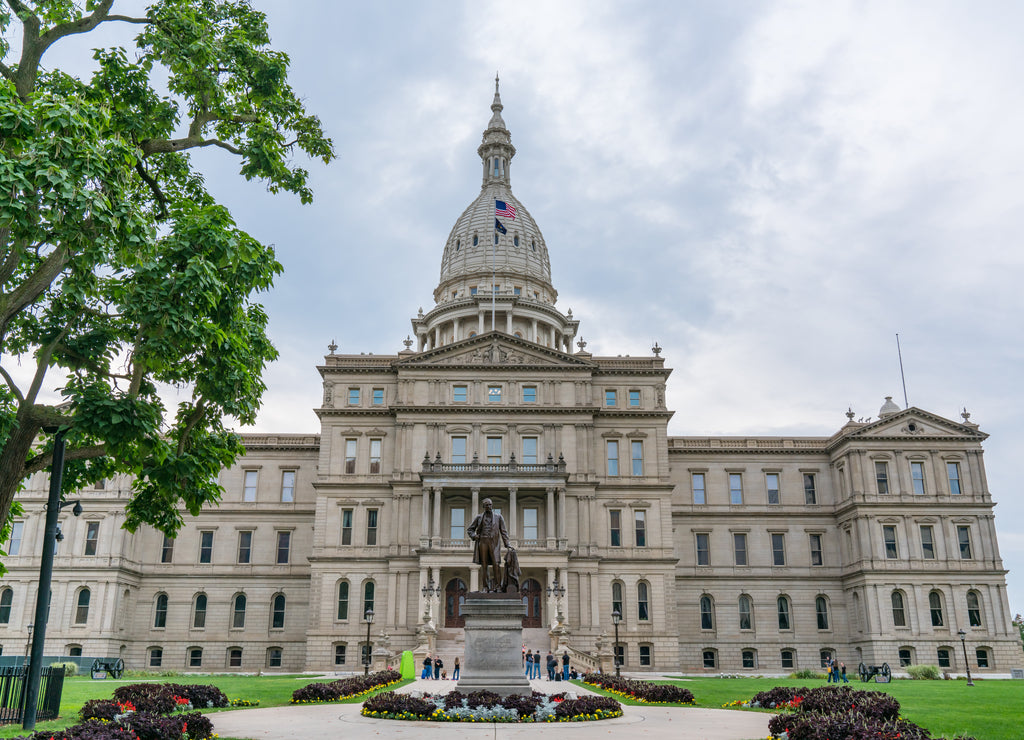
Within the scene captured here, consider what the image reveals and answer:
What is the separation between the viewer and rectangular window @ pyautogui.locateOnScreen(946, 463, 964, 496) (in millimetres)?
62875

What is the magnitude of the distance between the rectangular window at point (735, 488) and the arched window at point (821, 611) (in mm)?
9398

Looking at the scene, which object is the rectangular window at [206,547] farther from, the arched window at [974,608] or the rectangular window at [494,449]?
the arched window at [974,608]

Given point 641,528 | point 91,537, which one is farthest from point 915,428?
point 91,537

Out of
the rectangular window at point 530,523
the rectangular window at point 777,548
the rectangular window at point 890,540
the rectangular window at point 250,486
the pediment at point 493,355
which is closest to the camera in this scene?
the rectangular window at point 530,523

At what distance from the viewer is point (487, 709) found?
1923 cm

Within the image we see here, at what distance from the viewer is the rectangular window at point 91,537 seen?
6088 centimetres

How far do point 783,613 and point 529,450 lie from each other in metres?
24.1

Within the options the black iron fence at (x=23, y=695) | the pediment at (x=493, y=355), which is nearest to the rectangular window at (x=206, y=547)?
the pediment at (x=493, y=355)

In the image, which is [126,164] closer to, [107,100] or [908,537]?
[107,100]

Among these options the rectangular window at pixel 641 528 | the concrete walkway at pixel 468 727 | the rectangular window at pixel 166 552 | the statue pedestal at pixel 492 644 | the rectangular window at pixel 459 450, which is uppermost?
the rectangular window at pixel 459 450

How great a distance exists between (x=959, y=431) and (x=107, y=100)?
64.4m

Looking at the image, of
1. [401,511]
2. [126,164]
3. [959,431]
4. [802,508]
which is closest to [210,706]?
[126,164]

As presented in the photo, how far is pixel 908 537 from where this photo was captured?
61.8 metres

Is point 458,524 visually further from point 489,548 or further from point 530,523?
point 489,548
